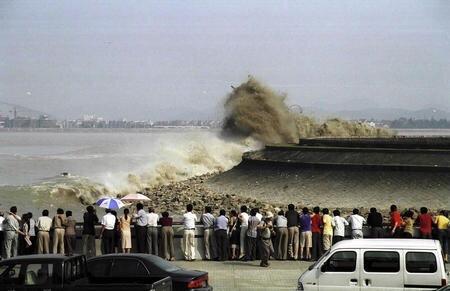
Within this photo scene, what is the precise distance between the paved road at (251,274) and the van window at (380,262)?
3.24m

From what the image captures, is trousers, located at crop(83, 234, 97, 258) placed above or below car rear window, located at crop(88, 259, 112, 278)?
above

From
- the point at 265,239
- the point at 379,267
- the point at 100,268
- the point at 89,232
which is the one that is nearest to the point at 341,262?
the point at 379,267

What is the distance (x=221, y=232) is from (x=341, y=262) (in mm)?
6606

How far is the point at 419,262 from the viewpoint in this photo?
15.3m

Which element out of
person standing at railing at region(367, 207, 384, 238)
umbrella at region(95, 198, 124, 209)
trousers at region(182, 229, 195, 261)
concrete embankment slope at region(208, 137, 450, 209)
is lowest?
trousers at region(182, 229, 195, 261)

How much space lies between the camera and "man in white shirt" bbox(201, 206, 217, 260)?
2212cm

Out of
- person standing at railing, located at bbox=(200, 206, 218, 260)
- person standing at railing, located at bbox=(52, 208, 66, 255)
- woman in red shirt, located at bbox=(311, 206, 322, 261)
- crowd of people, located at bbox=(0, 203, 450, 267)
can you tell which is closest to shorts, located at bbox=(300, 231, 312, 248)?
crowd of people, located at bbox=(0, 203, 450, 267)

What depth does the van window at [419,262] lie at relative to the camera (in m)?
15.2

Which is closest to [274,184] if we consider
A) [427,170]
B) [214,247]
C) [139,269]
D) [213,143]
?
[427,170]

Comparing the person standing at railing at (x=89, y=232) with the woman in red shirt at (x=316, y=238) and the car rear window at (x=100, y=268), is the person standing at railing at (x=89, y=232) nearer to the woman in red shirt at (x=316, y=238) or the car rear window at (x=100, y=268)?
the woman in red shirt at (x=316, y=238)

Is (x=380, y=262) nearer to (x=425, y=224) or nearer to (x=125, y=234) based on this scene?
(x=425, y=224)

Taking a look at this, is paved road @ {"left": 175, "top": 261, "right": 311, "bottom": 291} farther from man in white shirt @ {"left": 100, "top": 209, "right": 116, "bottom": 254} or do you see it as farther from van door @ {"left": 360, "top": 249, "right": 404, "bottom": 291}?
van door @ {"left": 360, "top": 249, "right": 404, "bottom": 291}

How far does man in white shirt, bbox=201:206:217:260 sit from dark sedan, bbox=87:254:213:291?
6.49 metres

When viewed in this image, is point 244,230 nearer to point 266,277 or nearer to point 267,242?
point 267,242
